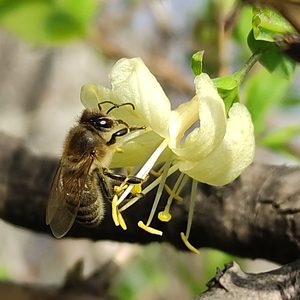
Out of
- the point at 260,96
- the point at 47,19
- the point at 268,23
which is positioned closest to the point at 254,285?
the point at 268,23

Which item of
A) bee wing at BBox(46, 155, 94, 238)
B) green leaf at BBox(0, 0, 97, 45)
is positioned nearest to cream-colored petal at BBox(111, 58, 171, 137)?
bee wing at BBox(46, 155, 94, 238)

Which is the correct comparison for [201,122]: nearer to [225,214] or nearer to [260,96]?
[225,214]

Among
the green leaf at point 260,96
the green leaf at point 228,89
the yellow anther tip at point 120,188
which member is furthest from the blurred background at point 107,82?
the yellow anther tip at point 120,188

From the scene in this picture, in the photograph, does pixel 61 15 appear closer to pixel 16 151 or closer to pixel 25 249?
pixel 16 151

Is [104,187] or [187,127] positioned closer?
[187,127]

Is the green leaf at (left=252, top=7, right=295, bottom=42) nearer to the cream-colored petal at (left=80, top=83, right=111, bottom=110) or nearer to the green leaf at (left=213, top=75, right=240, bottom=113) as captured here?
the green leaf at (left=213, top=75, right=240, bottom=113)

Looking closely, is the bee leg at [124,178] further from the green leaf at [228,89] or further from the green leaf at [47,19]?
the green leaf at [47,19]
